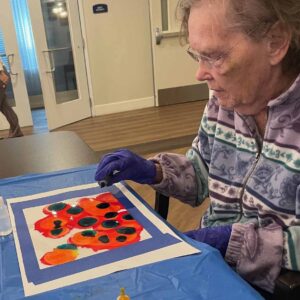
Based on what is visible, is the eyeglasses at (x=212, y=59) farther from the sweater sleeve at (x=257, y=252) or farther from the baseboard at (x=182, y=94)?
the baseboard at (x=182, y=94)

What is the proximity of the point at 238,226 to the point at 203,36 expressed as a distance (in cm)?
41

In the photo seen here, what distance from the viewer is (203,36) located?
827 mm

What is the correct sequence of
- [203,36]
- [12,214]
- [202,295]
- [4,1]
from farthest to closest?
1. [4,1]
2. [12,214]
3. [203,36]
4. [202,295]

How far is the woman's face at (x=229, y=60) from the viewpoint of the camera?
0.81 metres

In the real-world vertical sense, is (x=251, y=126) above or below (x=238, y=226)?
above

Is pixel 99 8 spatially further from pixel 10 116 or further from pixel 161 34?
pixel 10 116

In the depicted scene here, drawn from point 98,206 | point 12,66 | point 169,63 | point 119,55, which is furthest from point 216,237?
point 169,63

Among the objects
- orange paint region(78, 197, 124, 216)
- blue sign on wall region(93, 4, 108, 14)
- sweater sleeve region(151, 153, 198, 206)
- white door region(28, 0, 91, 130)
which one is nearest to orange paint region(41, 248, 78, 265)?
orange paint region(78, 197, 124, 216)

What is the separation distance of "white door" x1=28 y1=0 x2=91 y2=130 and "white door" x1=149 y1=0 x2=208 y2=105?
886 millimetres

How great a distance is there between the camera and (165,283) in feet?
2.28

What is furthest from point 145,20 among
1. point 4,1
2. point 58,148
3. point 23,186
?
point 23,186

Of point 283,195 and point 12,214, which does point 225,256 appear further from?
point 12,214

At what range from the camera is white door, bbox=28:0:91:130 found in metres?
4.15

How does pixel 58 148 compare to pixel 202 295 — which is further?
pixel 58 148
